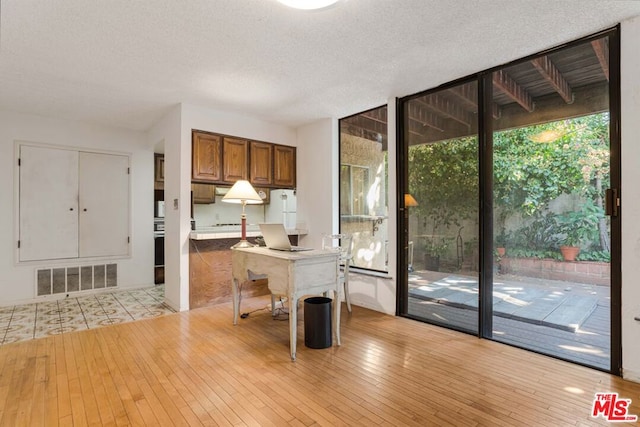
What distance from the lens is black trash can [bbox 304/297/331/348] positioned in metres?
2.91

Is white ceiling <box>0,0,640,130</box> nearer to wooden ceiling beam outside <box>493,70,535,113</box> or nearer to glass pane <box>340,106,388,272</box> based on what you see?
wooden ceiling beam outside <box>493,70,535,113</box>

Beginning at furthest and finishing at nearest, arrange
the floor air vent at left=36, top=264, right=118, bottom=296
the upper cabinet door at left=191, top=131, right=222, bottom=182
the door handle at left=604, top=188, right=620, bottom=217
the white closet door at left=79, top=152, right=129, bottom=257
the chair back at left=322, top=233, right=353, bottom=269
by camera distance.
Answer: the white closet door at left=79, top=152, right=129, bottom=257 → the floor air vent at left=36, top=264, right=118, bottom=296 → the upper cabinet door at left=191, top=131, right=222, bottom=182 → the chair back at left=322, top=233, right=353, bottom=269 → the door handle at left=604, top=188, right=620, bottom=217

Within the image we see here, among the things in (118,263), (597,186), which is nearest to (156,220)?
(118,263)

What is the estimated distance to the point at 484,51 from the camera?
9.11 feet

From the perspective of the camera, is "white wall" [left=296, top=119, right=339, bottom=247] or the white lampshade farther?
"white wall" [left=296, top=119, right=339, bottom=247]

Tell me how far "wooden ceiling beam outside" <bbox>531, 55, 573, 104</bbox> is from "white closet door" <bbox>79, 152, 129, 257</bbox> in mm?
5544

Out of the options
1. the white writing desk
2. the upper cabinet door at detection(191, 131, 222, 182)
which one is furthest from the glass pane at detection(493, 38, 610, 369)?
the upper cabinet door at detection(191, 131, 222, 182)

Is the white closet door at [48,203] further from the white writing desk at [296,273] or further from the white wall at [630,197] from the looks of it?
the white wall at [630,197]

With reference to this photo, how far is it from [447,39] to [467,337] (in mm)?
2646

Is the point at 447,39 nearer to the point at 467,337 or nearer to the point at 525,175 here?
the point at 525,175

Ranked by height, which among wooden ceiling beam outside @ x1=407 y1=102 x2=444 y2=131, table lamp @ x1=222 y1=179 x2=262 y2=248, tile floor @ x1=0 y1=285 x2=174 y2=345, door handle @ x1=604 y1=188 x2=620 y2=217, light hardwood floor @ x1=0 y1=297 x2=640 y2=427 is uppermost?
wooden ceiling beam outside @ x1=407 y1=102 x2=444 y2=131

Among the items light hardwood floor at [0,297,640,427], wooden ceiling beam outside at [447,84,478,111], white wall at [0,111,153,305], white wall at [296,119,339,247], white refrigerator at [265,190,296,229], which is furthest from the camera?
white refrigerator at [265,190,296,229]

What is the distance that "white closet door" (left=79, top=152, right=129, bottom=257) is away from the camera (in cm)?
495

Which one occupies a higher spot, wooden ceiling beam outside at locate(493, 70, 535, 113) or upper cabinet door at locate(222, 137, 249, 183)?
wooden ceiling beam outside at locate(493, 70, 535, 113)
